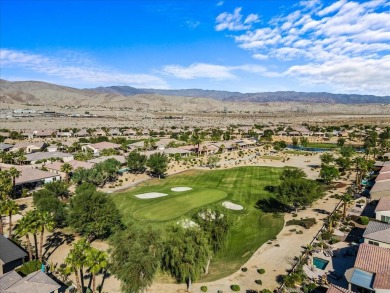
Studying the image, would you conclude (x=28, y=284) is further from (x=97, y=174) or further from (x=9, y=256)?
(x=97, y=174)

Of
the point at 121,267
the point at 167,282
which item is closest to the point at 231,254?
the point at 167,282

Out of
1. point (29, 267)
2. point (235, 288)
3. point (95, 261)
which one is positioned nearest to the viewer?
point (95, 261)

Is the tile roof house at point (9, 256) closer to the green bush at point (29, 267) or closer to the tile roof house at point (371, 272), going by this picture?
the green bush at point (29, 267)

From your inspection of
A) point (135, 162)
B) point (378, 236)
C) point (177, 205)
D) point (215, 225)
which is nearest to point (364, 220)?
point (378, 236)

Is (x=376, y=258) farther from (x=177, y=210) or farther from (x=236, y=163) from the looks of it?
(x=236, y=163)

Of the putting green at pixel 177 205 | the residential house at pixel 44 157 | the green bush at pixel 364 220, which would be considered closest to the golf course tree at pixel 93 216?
the putting green at pixel 177 205

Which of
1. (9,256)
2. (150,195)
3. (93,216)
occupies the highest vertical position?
(93,216)
